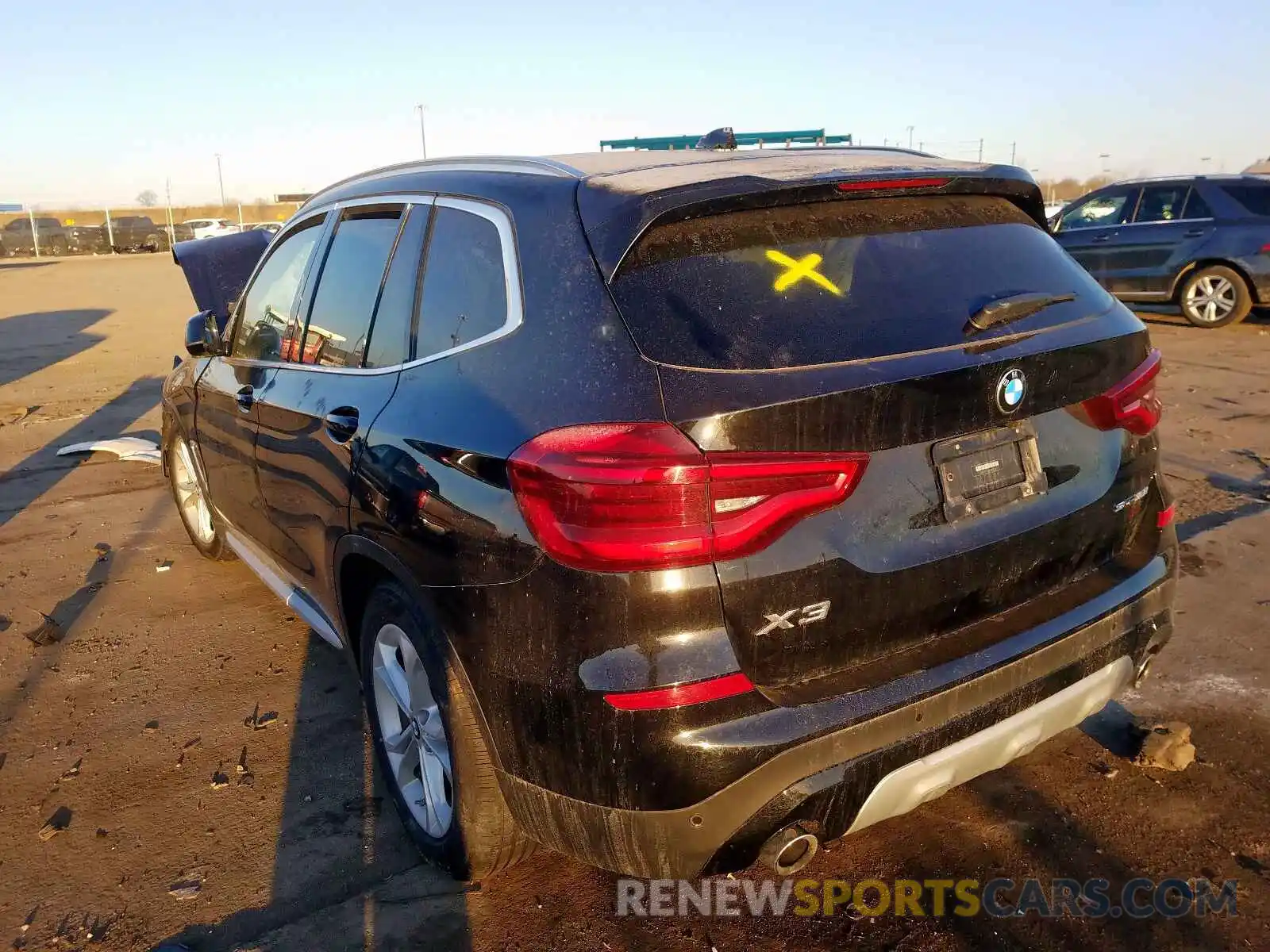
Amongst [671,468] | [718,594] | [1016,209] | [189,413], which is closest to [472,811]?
[718,594]

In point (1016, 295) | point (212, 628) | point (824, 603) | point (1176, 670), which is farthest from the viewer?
point (212, 628)

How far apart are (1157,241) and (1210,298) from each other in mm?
976

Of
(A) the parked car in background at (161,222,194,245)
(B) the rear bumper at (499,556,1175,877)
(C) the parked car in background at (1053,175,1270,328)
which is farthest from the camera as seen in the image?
(A) the parked car in background at (161,222,194,245)

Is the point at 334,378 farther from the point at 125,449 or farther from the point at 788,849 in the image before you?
the point at 125,449

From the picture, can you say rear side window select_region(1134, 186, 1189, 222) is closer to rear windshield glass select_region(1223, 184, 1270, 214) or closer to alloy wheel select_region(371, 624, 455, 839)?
rear windshield glass select_region(1223, 184, 1270, 214)

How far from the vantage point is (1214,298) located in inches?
482

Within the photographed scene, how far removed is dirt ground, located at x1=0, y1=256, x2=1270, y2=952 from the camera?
2498 mm

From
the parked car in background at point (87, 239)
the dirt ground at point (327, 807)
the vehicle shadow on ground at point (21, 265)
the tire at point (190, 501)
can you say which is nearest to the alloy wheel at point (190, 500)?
the tire at point (190, 501)

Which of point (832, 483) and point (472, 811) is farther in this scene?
point (472, 811)

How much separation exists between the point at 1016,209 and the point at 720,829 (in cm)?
185

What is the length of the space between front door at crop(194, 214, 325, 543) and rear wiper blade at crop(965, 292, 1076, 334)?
7.83 ft

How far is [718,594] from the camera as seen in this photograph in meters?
1.91

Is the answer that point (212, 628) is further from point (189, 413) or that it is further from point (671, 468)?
point (671, 468)

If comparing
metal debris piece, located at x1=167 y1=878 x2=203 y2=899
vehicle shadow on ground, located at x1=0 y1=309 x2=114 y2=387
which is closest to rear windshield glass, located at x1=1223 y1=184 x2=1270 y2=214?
metal debris piece, located at x1=167 y1=878 x2=203 y2=899
